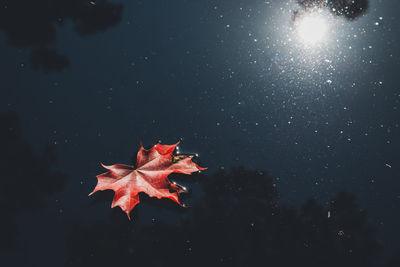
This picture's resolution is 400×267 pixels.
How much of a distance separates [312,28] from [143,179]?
3.62 feet

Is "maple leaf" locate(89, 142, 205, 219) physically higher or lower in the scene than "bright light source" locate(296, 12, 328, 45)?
lower

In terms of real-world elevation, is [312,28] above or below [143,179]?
above

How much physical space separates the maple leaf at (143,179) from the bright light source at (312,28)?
0.89 meters

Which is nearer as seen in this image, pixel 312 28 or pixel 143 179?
pixel 143 179

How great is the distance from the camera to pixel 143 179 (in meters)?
0.93

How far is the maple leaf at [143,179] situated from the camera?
91 cm

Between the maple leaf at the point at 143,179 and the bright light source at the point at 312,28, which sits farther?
the bright light source at the point at 312,28

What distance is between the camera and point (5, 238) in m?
1.00

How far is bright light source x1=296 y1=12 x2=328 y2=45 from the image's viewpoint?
1.31 m

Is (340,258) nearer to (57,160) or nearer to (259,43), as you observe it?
(259,43)

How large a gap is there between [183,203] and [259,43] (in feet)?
2.81

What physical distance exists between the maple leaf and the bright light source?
0.89 m

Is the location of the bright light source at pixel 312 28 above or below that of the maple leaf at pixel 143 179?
above

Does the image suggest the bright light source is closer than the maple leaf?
No
